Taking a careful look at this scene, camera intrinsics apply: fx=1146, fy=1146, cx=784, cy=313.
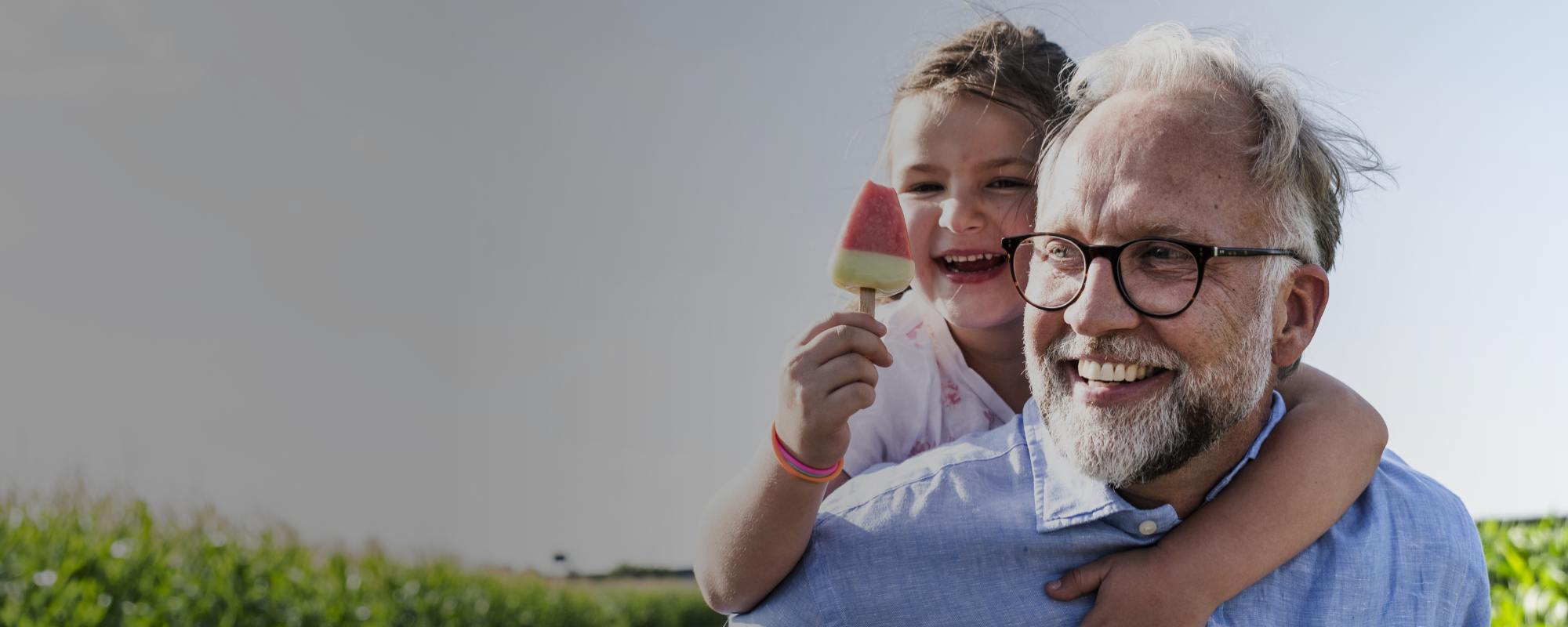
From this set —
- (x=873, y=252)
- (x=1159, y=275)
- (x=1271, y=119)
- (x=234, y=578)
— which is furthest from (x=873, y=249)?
(x=234, y=578)

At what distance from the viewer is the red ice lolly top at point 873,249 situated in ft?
8.20

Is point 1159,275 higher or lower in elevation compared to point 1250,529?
higher

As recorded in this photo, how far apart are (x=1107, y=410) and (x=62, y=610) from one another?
5.59m

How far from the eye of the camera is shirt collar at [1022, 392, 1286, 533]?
2271 mm

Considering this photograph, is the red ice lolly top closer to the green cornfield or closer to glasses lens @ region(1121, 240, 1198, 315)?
glasses lens @ region(1121, 240, 1198, 315)

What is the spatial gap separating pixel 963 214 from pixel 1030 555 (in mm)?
905

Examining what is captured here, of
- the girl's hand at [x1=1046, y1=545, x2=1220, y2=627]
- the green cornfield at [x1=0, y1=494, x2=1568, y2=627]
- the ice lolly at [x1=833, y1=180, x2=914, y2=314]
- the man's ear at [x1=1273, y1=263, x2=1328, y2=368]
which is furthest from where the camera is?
the green cornfield at [x1=0, y1=494, x2=1568, y2=627]

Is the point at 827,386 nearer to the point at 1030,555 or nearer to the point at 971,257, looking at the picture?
the point at 1030,555

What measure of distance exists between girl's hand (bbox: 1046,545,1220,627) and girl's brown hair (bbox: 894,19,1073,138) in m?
1.05

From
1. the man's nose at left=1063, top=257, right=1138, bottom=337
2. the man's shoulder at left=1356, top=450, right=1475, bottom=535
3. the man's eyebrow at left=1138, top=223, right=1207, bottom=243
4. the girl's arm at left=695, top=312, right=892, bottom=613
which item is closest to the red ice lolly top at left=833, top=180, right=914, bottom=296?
the girl's arm at left=695, top=312, right=892, bottom=613

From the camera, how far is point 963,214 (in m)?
2.82

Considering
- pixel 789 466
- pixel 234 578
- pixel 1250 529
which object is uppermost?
pixel 789 466

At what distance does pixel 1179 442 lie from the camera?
7.51 feet

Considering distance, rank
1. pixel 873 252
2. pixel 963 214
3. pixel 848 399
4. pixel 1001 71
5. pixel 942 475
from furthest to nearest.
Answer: pixel 1001 71 → pixel 963 214 → pixel 873 252 → pixel 942 475 → pixel 848 399
